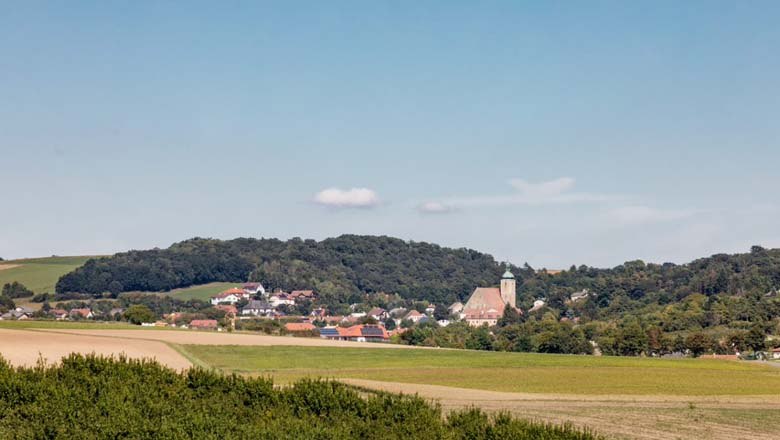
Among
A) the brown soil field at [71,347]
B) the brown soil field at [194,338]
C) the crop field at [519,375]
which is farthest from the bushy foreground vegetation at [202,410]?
the brown soil field at [194,338]

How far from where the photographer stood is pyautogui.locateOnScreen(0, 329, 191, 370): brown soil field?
257 feet

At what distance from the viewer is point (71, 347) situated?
87.9 metres

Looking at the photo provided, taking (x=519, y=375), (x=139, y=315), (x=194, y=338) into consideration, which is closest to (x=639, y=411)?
(x=519, y=375)

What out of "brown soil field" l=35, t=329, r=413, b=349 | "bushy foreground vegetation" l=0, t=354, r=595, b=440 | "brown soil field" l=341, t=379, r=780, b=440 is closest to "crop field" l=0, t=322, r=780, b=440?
"brown soil field" l=341, t=379, r=780, b=440

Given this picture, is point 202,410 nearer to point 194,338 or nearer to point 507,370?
point 507,370

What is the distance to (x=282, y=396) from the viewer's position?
40094 millimetres

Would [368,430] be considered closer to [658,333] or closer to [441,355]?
[441,355]

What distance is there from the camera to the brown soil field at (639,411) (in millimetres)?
47025

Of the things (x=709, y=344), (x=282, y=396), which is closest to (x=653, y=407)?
(x=282, y=396)

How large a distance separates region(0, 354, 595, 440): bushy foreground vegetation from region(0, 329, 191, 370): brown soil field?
30880 mm

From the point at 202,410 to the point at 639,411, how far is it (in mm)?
27782

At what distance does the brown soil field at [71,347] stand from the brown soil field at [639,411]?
23.3 m

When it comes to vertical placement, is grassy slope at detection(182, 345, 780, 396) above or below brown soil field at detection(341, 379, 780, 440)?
above

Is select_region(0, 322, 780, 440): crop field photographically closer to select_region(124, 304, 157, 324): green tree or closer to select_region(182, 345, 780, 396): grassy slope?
select_region(182, 345, 780, 396): grassy slope
